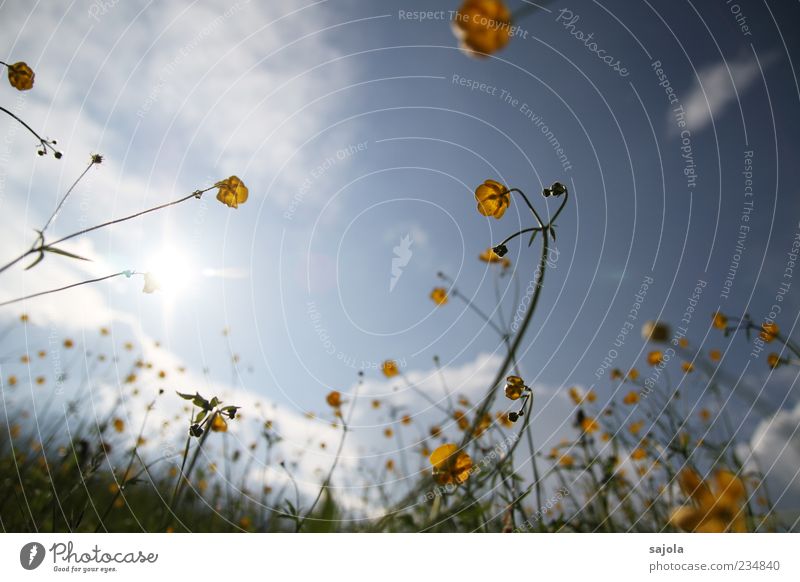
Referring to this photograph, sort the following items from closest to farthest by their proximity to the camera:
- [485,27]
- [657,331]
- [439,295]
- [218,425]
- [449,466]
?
[485,27]
[657,331]
[449,466]
[218,425]
[439,295]

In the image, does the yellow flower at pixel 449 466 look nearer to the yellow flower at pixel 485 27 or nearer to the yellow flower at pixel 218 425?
the yellow flower at pixel 218 425

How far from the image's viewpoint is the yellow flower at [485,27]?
2.02 ft

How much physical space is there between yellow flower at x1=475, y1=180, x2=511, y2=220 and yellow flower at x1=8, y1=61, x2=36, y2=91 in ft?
5.37

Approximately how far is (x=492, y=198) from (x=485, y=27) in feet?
2.91

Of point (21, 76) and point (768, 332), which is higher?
point (21, 76)

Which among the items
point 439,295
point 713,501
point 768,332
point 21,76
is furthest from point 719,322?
point 21,76

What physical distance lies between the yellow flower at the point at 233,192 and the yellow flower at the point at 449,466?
4.24ft

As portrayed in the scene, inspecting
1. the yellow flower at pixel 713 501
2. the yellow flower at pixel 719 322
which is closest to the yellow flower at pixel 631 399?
the yellow flower at pixel 719 322

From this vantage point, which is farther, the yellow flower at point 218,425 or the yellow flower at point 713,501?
the yellow flower at point 218,425

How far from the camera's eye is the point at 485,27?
0.64 metres

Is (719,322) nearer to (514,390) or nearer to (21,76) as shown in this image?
(514,390)

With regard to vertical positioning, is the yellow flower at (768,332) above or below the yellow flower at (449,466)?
above
